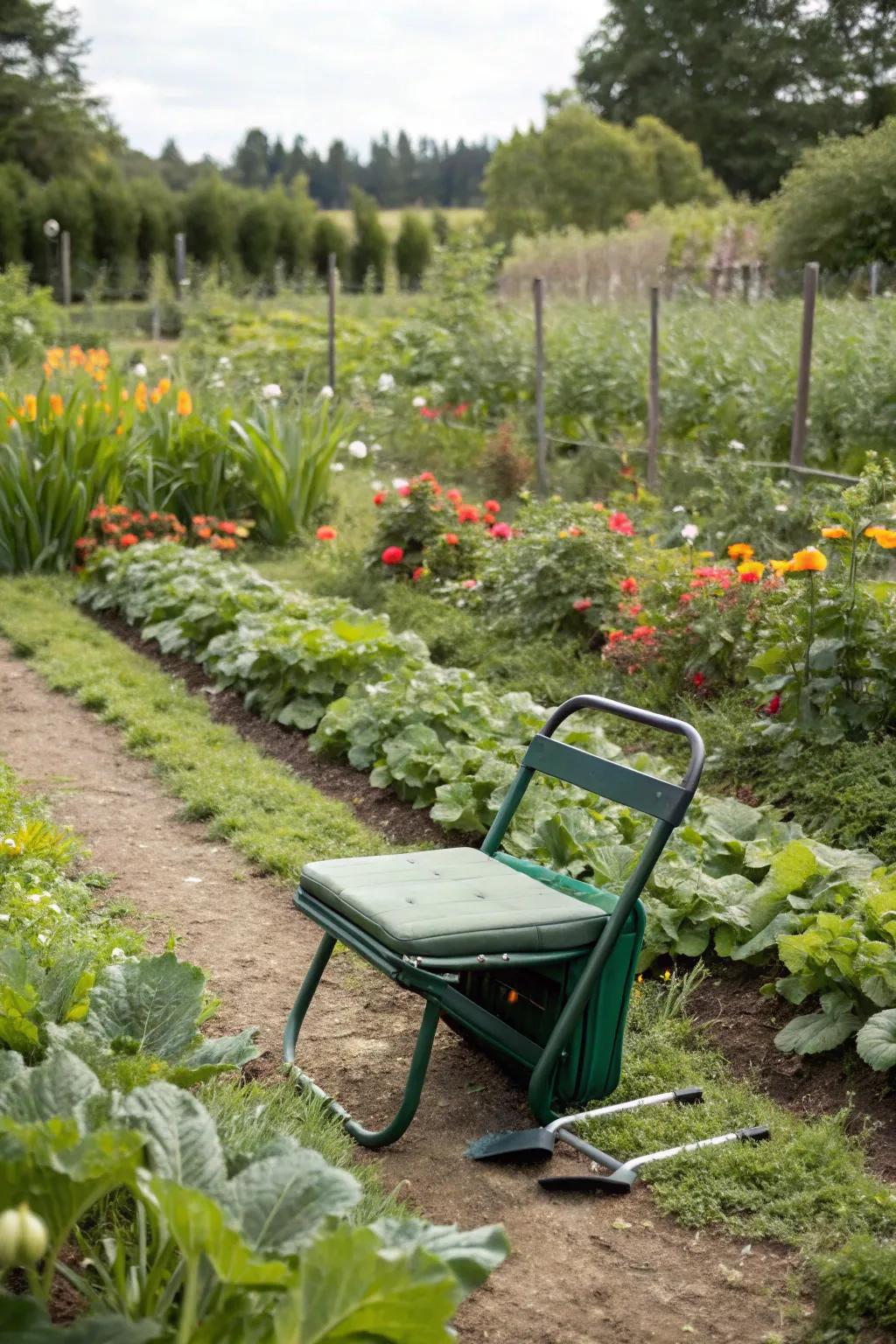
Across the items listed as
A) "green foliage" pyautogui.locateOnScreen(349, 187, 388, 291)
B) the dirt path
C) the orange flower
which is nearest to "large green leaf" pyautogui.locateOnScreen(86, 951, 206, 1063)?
→ the dirt path

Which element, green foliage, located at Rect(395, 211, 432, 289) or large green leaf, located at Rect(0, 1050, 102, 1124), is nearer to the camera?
large green leaf, located at Rect(0, 1050, 102, 1124)

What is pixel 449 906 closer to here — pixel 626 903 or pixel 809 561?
pixel 626 903

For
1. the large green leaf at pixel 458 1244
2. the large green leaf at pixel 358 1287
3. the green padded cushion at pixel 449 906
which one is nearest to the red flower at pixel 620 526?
the green padded cushion at pixel 449 906

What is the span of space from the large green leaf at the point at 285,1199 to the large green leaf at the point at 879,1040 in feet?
4.90

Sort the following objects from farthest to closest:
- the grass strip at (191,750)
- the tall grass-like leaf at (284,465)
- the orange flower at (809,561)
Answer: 1. the tall grass-like leaf at (284,465)
2. the grass strip at (191,750)
3. the orange flower at (809,561)

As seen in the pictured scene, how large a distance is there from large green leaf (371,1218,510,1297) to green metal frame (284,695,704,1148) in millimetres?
872

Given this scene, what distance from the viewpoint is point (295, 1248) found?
168 centimetres

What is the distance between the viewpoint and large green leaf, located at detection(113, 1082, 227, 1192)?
1.78 metres

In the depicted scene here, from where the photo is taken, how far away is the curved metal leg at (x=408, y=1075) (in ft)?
8.82

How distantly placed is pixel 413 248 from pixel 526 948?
2901cm

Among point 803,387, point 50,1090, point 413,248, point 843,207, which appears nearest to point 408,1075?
point 50,1090

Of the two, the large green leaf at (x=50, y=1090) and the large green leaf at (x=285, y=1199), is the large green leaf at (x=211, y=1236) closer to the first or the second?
the large green leaf at (x=285, y=1199)

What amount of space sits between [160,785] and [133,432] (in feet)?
15.0

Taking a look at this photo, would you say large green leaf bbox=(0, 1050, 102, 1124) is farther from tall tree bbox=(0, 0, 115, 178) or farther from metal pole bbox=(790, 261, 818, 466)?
tall tree bbox=(0, 0, 115, 178)
